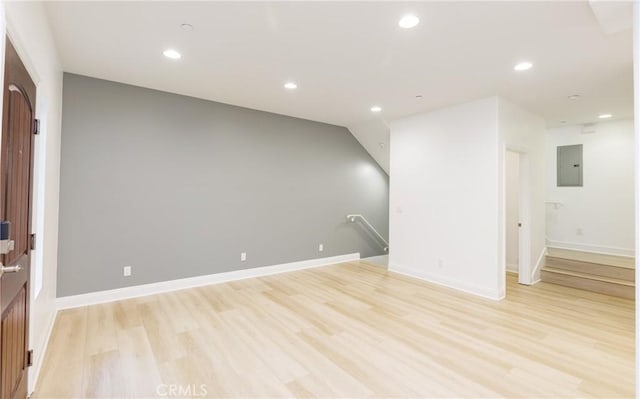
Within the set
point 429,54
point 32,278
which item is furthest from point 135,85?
point 429,54

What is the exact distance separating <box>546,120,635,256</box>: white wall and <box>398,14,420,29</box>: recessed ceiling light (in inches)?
212

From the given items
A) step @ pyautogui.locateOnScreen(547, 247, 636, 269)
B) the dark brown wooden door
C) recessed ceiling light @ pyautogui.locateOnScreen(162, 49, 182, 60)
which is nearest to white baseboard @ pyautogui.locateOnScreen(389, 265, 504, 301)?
step @ pyautogui.locateOnScreen(547, 247, 636, 269)

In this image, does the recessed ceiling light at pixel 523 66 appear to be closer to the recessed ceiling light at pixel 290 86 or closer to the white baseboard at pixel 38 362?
the recessed ceiling light at pixel 290 86

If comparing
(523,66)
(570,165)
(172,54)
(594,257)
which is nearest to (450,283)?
(594,257)

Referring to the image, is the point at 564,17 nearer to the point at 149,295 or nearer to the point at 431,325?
the point at 431,325

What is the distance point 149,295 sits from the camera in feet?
13.2

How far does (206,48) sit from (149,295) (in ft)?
10.6

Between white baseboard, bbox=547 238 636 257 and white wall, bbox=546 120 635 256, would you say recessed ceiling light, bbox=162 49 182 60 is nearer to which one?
white wall, bbox=546 120 635 256

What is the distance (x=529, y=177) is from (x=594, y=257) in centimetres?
193

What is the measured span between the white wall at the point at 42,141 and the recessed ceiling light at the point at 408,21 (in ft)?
7.94

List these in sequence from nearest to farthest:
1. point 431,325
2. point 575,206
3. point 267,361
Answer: point 267,361, point 431,325, point 575,206

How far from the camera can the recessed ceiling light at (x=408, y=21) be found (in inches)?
92.6

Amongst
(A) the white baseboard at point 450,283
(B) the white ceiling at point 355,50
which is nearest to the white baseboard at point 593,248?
(B) the white ceiling at point 355,50

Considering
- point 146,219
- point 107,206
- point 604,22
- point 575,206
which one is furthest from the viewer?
point 575,206
